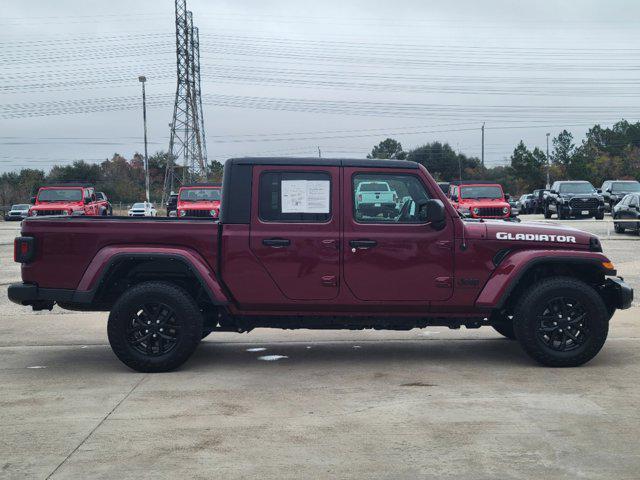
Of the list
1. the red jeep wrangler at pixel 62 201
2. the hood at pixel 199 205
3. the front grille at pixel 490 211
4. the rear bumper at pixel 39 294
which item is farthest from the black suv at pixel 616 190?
the rear bumper at pixel 39 294

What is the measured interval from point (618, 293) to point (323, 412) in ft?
10.4

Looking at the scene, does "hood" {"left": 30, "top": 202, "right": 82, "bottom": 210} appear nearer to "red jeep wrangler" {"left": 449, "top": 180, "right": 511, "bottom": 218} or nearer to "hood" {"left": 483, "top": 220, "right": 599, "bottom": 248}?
"red jeep wrangler" {"left": 449, "top": 180, "right": 511, "bottom": 218}

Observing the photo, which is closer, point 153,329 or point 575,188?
point 153,329

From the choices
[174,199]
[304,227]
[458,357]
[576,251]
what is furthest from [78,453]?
[174,199]

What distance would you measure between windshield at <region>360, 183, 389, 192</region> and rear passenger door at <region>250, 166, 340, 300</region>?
24 cm

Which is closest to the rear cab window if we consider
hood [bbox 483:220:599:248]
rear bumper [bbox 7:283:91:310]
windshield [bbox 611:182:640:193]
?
hood [bbox 483:220:599:248]

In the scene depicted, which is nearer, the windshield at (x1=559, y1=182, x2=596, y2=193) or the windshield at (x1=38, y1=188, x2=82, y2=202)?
the windshield at (x1=38, y1=188, x2=82, y2=202)

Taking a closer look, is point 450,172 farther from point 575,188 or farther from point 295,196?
point 295,196

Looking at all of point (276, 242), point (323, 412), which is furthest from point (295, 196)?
point (323, 412)

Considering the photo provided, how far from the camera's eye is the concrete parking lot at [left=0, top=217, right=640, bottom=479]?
4332 millimetres

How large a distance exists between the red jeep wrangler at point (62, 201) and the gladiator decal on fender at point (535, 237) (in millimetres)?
22050

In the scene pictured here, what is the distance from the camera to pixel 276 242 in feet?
21.5

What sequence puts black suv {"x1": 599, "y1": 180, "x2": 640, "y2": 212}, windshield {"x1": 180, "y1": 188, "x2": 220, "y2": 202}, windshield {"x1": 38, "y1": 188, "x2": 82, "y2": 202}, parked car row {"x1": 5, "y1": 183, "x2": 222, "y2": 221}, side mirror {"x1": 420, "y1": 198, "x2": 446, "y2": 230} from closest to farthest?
side mirror {"x1": 420, "y1": 198, "x2": 446, "y2": 230}, parked car row {"x1": 5, "y1": 183, "x2": 222, "y2": 221}, windshield {"x1": 180, "y1": 188, "x2": 220, "y2": 202}, windshield {"x1": 38, "y1": 188, "x2": 82, "y2": 202}, black suv {"x1": 599, "y1": 180, "x2": 640, "y2": 212}

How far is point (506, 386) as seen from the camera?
6039mm
